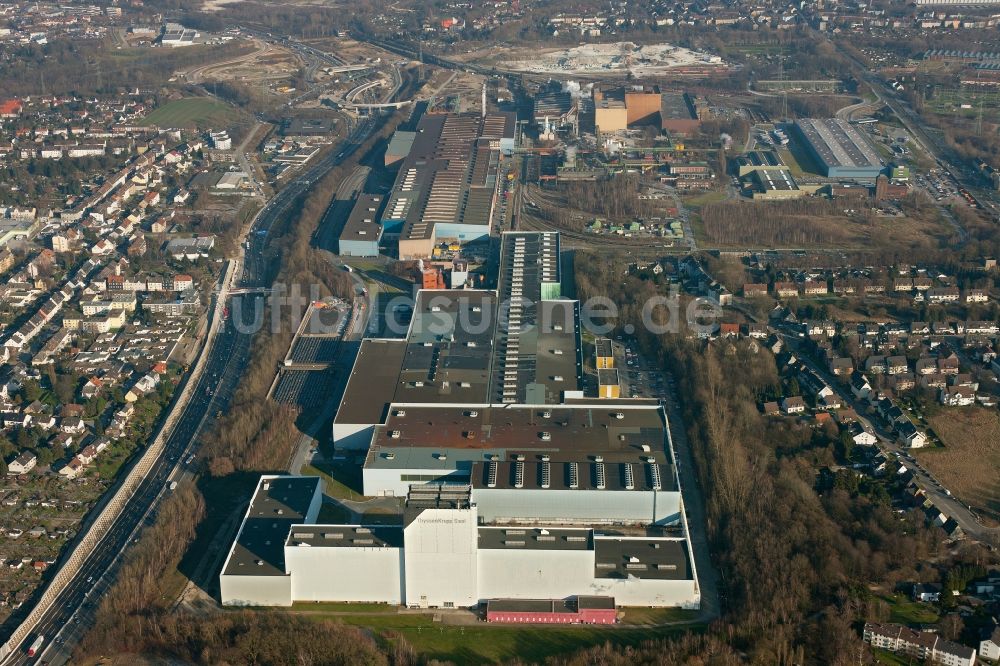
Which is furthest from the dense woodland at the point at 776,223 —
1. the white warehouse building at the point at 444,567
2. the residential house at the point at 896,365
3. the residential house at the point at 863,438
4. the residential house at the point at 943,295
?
the white warehouse building at the point at 444,567

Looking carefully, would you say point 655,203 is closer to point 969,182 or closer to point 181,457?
point 969,182

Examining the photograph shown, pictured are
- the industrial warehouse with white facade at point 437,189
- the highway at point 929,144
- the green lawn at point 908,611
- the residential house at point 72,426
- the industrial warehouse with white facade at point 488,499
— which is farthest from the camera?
the highway at point 929,144

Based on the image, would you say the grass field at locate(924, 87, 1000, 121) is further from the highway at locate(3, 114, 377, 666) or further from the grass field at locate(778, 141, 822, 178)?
the highway at locate(3, 114, 377, 666)

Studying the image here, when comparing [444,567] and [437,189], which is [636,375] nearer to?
[444,567]

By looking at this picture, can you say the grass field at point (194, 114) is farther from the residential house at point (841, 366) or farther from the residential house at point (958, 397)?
the residential house at point (958, 397)

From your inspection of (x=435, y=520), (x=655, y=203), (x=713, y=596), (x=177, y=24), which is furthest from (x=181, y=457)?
(x=177, y=24)

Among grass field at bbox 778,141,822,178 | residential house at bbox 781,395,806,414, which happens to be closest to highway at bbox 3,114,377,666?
residential house at bbox 781,395,806,414

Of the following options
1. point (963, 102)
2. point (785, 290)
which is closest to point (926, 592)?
point (785, 290)

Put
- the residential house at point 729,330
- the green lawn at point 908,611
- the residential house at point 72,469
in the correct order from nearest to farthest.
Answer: the green lawn at point 908,611 → the residential house at point 72,469 → the residential house at point 729,330
